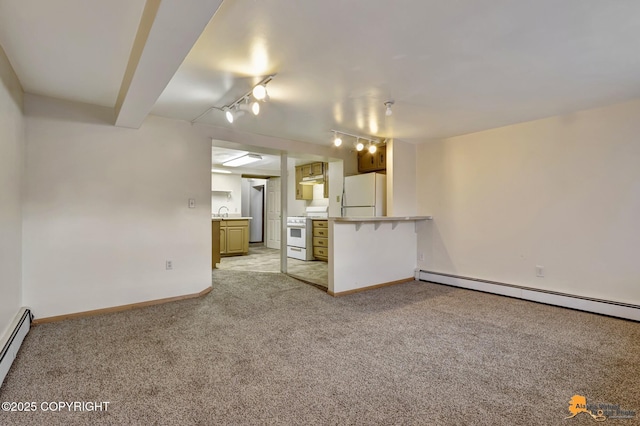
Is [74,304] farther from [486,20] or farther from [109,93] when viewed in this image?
[486,20]

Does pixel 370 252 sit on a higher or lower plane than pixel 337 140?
lower

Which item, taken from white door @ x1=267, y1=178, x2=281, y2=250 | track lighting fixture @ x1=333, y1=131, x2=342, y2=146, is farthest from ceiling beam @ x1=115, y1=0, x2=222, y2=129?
white door @ x1=267, y1=178, x2=281, y2=250

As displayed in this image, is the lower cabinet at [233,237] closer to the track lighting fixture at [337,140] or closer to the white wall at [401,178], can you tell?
the track lighting fixture at [337,140]

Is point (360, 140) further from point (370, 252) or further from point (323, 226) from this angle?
point (323, 226)

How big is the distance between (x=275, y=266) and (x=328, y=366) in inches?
156

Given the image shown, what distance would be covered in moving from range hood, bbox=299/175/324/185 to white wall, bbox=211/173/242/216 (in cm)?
202

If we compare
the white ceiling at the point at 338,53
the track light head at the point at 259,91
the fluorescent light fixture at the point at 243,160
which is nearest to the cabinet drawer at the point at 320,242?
the fluorescent light fixture at the point at 243,160

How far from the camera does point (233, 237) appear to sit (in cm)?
727

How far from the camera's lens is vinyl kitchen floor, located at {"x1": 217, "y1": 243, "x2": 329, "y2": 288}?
16.4 feet

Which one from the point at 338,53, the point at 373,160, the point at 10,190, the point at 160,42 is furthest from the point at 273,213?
the point at 160,42

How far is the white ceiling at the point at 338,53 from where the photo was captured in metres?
1.67

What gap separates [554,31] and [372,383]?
2529 millimetres

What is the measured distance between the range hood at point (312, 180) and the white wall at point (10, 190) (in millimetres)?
4908

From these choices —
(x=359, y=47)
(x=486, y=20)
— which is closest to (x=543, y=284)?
(x=486, y=20)
